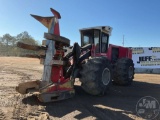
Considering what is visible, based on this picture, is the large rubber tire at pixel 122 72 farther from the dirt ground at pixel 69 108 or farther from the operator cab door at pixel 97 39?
the dirt ground at pixel 69 108

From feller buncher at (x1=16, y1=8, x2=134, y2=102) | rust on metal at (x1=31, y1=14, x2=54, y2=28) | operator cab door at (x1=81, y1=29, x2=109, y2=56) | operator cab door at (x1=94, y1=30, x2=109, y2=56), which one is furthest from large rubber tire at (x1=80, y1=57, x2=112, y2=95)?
operator cab door at (x1=94, y1=30, x2=109, y2=56)

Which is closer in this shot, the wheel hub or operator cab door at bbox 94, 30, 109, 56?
the wheel hub

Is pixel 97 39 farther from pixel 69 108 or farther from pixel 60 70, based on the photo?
pixel 69 108

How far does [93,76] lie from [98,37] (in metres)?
3.37

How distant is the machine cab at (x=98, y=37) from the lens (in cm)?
1036

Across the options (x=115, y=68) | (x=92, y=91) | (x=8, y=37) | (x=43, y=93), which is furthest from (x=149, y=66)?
(x=8, y=37)

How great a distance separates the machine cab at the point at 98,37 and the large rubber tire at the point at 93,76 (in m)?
2.49

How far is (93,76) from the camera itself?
7.41 meters

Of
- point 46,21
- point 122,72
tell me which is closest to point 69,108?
point 46,21

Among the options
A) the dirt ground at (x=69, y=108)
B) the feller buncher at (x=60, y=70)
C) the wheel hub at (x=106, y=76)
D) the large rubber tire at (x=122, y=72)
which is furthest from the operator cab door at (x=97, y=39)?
the dirt ground at (x=69, y=108)

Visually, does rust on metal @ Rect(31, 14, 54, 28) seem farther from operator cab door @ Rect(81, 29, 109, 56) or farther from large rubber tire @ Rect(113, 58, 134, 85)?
large rubber tire @ Rect(113, 58, 134, 85)

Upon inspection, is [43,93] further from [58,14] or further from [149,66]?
[149,66]

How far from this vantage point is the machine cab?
10359 mm

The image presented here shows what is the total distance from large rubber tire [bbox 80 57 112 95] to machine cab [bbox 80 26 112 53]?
2.49m
